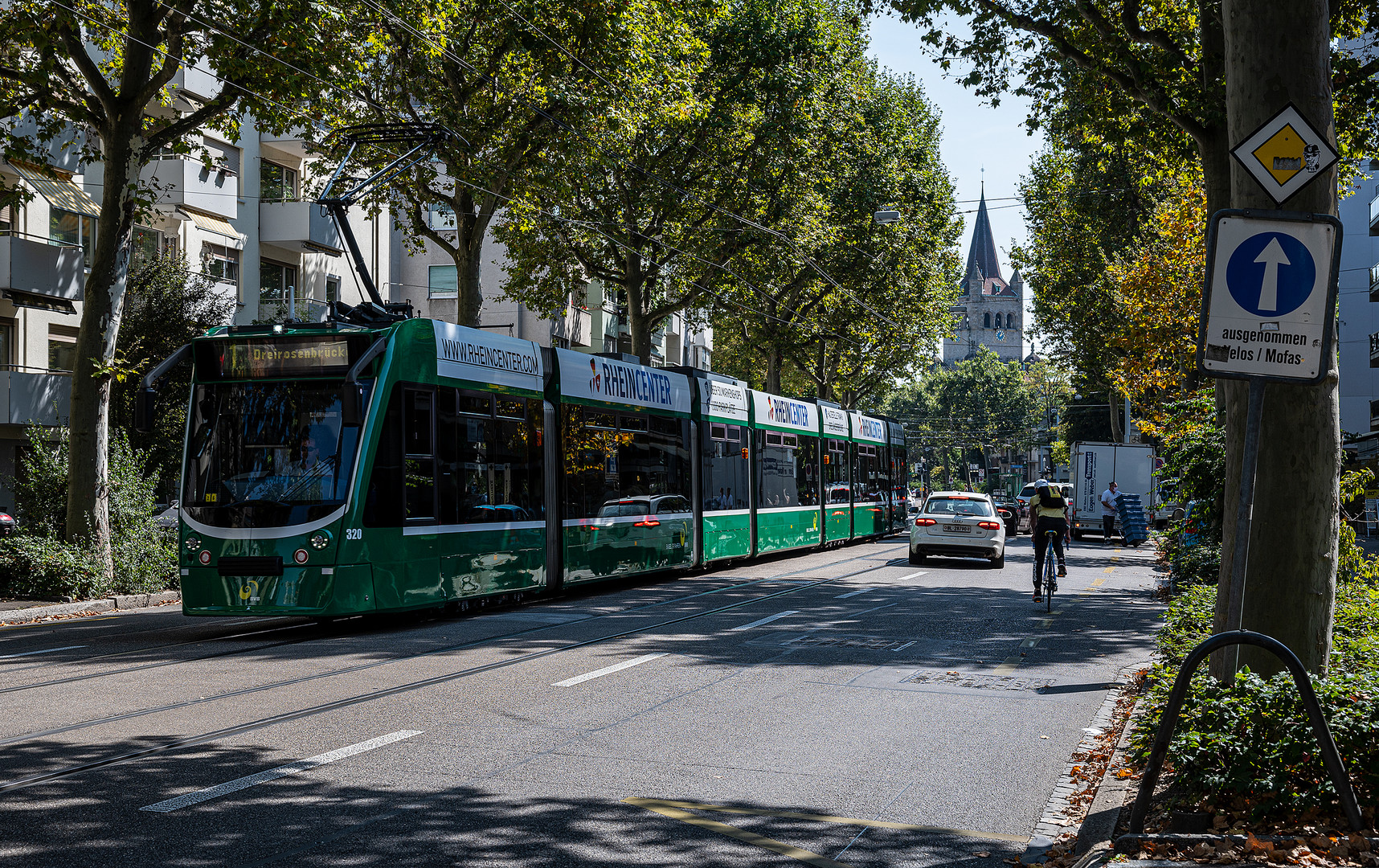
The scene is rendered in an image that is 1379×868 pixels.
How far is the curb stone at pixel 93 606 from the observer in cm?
1582

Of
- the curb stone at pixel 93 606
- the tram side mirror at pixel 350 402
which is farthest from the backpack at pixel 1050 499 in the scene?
the curb stone at pixel 93 606

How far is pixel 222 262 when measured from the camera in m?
34.9

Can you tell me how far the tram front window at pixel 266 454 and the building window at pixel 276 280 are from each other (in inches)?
967

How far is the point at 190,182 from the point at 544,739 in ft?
94.1

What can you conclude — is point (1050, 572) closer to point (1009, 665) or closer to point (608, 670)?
point (1009, 665)

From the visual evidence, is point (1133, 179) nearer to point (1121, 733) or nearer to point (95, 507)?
point (95, 507)

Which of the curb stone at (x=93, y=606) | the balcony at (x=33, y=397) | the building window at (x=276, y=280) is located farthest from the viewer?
the building window at (x=276, y=280)

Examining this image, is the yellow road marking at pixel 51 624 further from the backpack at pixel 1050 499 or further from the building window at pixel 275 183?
the building window at pixel 275 183

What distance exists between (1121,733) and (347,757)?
4439 millimetres

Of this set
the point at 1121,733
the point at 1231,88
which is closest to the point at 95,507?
the point at 1121,733

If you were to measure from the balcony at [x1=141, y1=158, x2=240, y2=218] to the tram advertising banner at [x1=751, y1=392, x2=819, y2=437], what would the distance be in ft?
51.3

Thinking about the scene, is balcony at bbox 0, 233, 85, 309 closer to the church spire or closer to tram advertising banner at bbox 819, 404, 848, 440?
tram advertising banner at bbox 819, 404, 848, 440

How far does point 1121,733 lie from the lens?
7.69 m

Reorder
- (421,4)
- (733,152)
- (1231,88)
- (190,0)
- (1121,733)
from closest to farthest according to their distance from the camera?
(1231,88), (1121,733), (190,0), (421,4), (733,152)
